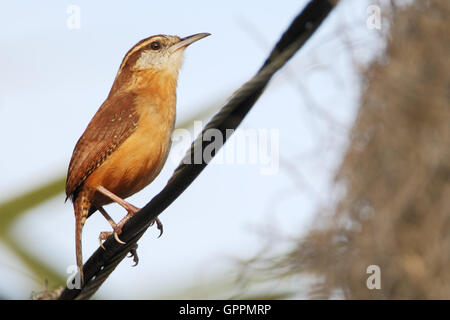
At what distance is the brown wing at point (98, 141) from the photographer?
3.21m

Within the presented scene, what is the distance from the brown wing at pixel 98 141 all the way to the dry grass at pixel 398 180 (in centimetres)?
241

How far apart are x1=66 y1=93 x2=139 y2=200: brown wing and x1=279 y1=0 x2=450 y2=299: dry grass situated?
7.90 ft

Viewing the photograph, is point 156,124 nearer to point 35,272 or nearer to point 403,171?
point 35,272

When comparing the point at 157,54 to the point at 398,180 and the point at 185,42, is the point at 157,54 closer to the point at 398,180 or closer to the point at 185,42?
the point at 185,42

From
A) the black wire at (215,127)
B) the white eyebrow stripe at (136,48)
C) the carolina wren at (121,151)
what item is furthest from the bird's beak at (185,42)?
the black wire at (215,127)

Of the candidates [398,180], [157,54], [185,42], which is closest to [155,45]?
[157,54]

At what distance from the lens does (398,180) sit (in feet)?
19.2

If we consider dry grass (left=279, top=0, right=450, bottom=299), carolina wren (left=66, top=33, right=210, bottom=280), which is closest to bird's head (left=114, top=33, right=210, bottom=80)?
carolina wren (left=66, top=33, right=210, bottom=280)

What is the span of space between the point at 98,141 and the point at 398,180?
3320 mm

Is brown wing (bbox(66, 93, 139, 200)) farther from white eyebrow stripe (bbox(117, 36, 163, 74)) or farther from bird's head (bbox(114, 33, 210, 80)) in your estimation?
white eyebrow stripe (bbox(117, 36, 163, 74))

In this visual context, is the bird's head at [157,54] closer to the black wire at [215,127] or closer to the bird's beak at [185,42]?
the bird's beak at [185,42]
